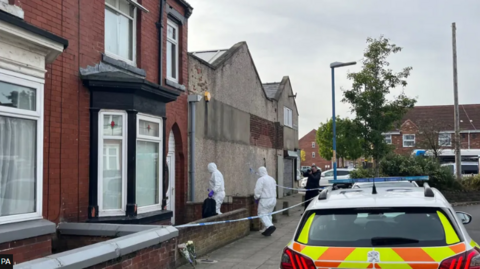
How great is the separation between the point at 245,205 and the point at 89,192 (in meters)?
5.49

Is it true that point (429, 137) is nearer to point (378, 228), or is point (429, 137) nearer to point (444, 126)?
point (444, 126)

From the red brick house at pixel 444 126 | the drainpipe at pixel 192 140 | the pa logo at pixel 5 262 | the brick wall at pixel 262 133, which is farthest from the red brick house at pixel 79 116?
the red brick house at pixel 444 126

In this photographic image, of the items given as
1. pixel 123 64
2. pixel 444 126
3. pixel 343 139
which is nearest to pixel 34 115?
pixel 123 64

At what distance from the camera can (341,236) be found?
445 cm

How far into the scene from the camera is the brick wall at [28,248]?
6.44 meters

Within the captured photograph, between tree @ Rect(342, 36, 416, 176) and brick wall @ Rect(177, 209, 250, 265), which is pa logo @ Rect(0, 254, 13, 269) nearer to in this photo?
brick wall @ Rect(177, 209, 250, 265)

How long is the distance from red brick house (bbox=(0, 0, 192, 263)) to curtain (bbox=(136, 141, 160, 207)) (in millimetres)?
21

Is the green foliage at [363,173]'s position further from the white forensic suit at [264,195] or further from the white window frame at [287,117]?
the white forensic suit at [264,195]

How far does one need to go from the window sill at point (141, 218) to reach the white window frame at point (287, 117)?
55.0 ft

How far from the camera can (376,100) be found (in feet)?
66.9

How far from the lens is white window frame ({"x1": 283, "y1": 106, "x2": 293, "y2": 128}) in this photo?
1060 inches

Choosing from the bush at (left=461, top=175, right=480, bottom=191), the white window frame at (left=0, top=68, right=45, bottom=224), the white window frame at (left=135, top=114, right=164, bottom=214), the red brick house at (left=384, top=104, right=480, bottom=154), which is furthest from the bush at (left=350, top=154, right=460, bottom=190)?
the red brick house at (left=384, top=104, right=480, bottom=154)

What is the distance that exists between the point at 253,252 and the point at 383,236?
6.13 meters

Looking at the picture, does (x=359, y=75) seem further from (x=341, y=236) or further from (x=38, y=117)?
(x=341, y=236)
